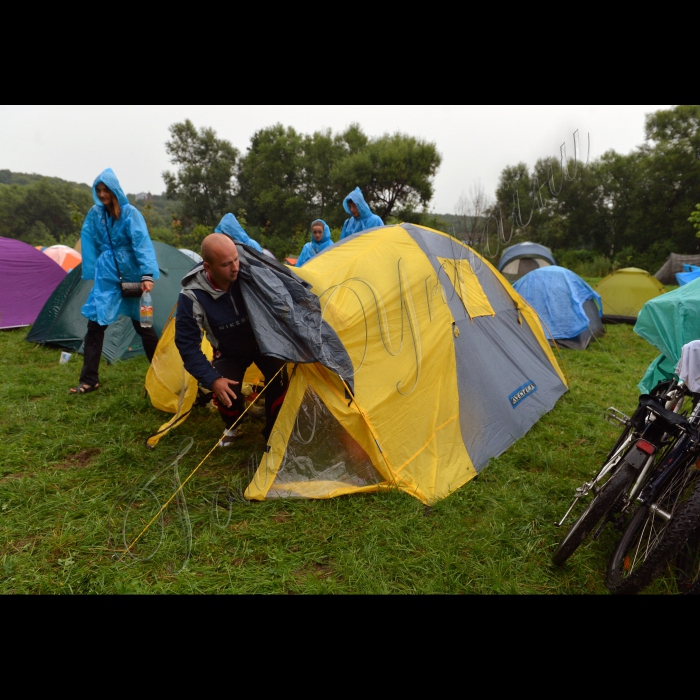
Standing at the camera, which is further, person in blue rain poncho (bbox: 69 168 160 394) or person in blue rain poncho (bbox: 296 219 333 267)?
person in blue rain poncho (bbox: 296 219 333 267)

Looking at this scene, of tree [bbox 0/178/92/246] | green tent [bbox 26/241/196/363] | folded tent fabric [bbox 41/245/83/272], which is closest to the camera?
green tent [bbox 26/241/196/363]

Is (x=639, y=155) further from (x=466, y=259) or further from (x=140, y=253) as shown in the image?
(x=140, y=253)

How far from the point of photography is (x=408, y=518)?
2.54 meters

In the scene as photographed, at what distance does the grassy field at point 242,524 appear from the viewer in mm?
2133

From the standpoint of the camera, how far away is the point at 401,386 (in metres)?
3.01

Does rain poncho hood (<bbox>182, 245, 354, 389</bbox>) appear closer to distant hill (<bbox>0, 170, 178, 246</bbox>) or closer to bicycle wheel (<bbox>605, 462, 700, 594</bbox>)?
bicycle wheel (<bbox>605, 462, 700, 594</bbox>)

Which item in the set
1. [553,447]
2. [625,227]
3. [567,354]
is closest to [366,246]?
[553,447]

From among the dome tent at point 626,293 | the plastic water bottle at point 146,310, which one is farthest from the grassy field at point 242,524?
the dome tent at point 626,293

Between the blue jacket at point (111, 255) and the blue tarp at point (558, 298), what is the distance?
583 cm

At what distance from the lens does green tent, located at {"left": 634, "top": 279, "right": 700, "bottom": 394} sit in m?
2.50

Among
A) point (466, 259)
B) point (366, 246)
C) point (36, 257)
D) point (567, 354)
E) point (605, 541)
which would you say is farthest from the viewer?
point (36, 257)

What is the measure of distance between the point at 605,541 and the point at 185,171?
37.5 meters

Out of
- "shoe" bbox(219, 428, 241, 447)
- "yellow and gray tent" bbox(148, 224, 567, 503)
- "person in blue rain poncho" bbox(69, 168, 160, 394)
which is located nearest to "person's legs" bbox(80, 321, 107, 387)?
"person in blue rain poncho" bbox(69, 168, 160, 394)

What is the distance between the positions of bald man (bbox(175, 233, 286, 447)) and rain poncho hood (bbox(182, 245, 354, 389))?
0.12 ft
